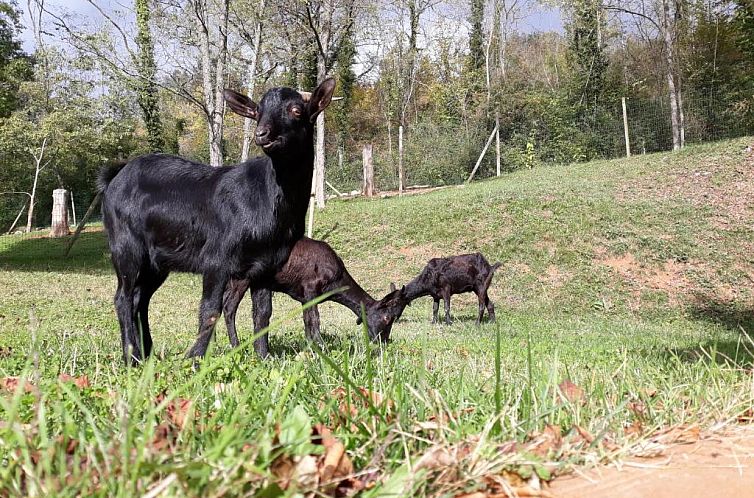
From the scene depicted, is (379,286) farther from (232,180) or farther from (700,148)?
(700,148)

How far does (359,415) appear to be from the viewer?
182 centimetres

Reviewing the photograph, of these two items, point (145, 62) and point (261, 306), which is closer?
point (261, 306)

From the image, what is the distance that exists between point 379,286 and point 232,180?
11903 millimetres

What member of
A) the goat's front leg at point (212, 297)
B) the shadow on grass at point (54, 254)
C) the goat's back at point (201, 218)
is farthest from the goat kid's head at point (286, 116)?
the shadow on grass at point (54, 254)

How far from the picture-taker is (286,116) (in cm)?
508

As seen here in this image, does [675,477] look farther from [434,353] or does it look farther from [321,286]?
[321,286]

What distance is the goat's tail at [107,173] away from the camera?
233 inches

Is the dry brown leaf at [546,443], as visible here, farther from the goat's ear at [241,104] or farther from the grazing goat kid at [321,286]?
the grazing goat kid at [321,286]

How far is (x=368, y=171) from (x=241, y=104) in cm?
2465

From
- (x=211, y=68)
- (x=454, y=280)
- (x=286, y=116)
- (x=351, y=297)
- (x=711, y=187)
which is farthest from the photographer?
(x=211, y=68)

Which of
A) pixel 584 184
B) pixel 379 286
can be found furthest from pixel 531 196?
pixel 379 286

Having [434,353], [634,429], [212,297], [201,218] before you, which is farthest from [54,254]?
[634,429]

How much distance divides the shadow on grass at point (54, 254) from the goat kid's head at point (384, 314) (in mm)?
14292

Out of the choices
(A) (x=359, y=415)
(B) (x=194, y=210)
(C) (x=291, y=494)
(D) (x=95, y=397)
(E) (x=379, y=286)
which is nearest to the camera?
(C) (x=291, y=494)
